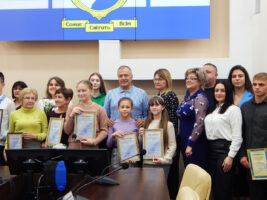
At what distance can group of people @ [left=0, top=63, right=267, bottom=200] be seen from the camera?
3246 millimetres

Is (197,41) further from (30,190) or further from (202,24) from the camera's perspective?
(30,190)

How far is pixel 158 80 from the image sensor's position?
3.84 metres

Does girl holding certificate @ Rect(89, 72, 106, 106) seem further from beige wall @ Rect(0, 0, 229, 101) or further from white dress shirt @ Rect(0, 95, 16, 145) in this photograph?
white dress shirt @ Rect(0, 95, 16, 145)

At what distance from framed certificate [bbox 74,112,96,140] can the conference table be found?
2.59 feet

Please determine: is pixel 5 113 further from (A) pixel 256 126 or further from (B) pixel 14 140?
(A) pixel 256 126

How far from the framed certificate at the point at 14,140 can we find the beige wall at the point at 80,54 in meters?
1.86

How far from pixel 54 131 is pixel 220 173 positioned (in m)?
1.84

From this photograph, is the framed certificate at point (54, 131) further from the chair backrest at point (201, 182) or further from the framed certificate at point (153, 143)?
the chair backrest at point (201, 182)

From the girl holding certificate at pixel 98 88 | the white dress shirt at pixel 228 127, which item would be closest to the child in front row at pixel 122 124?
the girl holding certificate at pixel 98 88

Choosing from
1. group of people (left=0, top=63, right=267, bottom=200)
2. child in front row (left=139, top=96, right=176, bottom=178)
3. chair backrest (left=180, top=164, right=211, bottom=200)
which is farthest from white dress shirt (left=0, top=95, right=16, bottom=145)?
chair backrest (left=180, top=164, right=211, bottom=200)

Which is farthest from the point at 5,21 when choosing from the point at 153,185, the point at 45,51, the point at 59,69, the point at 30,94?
the point at 153,185

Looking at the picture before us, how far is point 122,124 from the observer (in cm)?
356

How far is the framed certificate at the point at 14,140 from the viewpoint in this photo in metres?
3.38

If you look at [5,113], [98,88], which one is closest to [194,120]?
[98,88]
